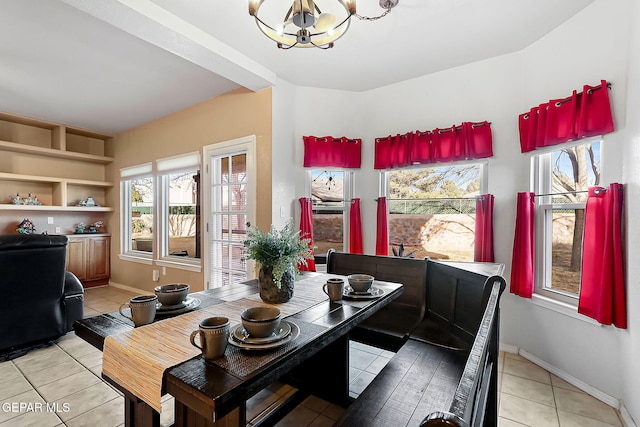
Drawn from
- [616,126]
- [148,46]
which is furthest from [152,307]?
[616,126]

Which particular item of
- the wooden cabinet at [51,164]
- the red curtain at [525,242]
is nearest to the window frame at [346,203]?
the red curtain at [525,242]

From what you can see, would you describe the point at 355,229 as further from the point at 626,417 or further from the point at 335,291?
the point at 626,417

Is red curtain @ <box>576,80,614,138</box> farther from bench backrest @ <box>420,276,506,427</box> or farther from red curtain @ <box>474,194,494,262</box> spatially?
bench backrest @ <box>420,276,506,427</box>

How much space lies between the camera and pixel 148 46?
2.63 metres

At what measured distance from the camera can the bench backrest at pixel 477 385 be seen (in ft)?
1.56

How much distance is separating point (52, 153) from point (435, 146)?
5826mm

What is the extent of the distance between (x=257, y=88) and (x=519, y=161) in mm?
2782

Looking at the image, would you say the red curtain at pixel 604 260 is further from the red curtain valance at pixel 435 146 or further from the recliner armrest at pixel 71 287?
the recliner armrest at pixel 71 287

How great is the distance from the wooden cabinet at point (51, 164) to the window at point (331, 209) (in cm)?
417

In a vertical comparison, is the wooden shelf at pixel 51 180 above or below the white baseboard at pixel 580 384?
above

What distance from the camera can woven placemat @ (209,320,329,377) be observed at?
35.9 inches

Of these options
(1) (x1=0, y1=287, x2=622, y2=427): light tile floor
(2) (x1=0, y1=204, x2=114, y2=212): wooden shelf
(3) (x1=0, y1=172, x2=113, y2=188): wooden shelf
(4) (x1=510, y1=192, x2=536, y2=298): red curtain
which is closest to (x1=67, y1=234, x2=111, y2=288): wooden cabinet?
(2) (x1=0, y1=204, x2=114, y2=212): wooden shelf

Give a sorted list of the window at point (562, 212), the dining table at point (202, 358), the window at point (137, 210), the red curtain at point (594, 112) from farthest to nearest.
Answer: the window at point (137, 210), the window at point (562, 212), the red curtain at point (594, 112), the dining table at point (202, 358)

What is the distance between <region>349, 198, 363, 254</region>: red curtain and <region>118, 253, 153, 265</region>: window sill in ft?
10.7
